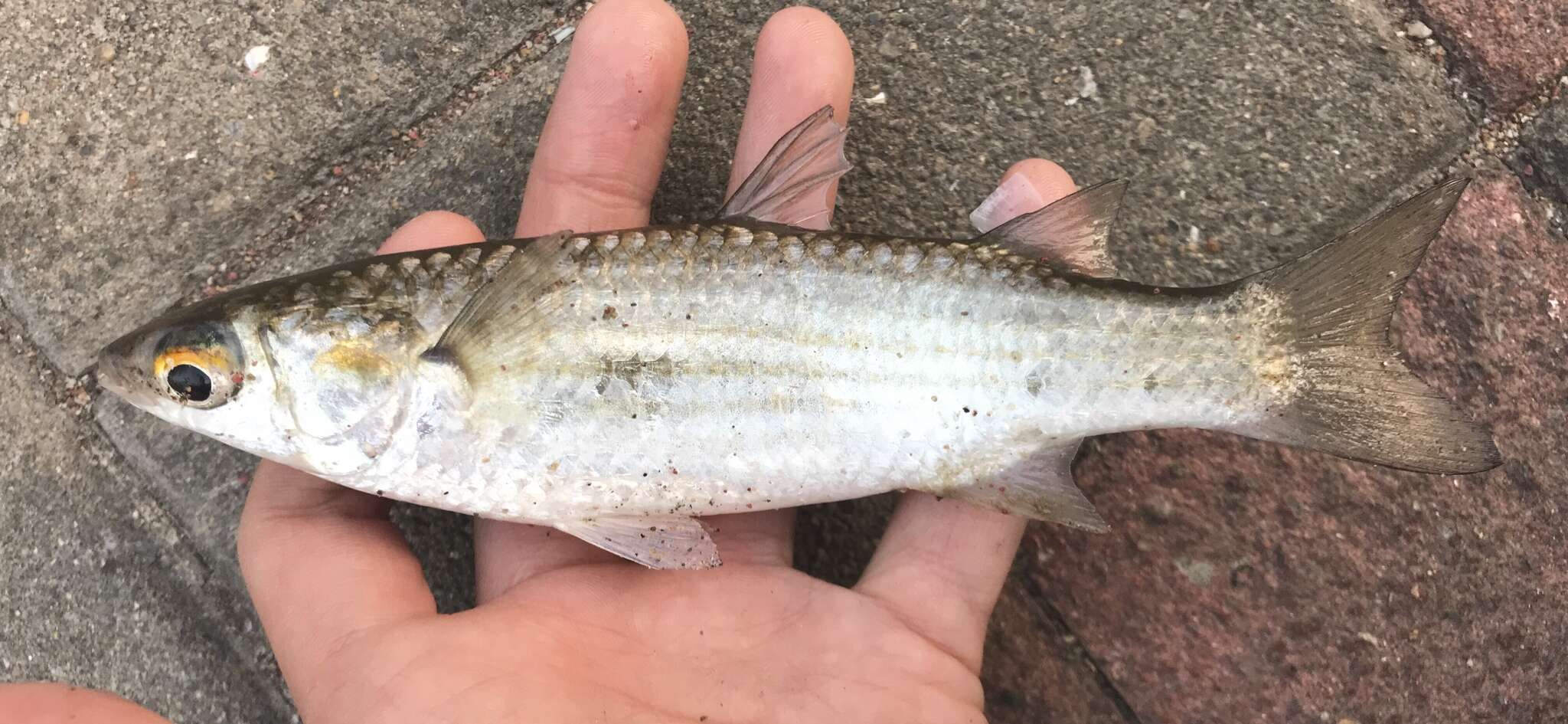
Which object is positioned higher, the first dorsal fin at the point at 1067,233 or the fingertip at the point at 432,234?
the first dorsal fin at the point at 1067,233

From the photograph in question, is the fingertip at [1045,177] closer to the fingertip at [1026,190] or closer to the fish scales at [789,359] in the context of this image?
the fingertip at [1026,190]

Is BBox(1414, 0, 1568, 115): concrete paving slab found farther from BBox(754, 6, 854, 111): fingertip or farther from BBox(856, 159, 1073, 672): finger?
BBox(856, 159, 1073, 672): finger

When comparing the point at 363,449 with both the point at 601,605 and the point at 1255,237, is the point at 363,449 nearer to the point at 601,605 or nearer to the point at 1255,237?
the point at 601,605

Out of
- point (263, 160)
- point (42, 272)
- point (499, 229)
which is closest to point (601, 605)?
point (499, 229)

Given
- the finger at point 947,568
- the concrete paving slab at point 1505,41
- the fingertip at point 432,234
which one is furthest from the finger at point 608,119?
the concrete paving slab at point 1505,41

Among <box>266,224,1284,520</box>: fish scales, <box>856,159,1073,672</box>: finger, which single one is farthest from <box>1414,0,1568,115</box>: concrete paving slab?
<box>856,159,1073,672</box>: finger

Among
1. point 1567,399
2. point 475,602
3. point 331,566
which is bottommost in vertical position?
point 475,602
